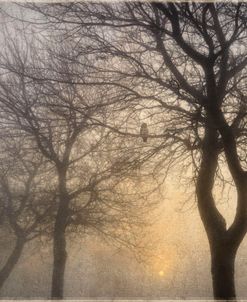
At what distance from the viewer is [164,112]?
4.98 metres

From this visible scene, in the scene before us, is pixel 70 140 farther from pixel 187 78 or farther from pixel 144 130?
pixel 187 78

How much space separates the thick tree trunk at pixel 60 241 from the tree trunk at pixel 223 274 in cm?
212

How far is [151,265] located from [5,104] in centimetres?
325

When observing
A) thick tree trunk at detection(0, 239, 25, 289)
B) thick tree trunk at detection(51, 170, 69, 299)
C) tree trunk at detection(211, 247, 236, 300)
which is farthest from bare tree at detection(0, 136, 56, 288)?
tree trunk at detection(211, 247, 236, 300)

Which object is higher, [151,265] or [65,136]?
[65,136]

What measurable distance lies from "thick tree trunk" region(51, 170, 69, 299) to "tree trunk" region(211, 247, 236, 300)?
2.12 meters

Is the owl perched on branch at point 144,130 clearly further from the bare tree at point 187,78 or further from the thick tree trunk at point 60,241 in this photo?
the thick tree trunk at point 60,241

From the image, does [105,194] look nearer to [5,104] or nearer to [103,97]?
[103,97]

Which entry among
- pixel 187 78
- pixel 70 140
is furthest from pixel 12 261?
pixel 187 78

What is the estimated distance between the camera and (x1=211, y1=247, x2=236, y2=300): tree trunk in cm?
441

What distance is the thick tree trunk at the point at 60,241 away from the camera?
17.3 ft

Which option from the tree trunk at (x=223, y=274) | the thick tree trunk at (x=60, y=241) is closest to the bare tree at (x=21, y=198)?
the thick tree trunk at (x=60, y=241)

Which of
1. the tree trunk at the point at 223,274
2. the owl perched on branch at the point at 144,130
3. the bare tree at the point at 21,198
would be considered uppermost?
the owl perched on branch at the point at 144,130

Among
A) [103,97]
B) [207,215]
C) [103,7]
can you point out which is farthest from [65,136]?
[207,215]
